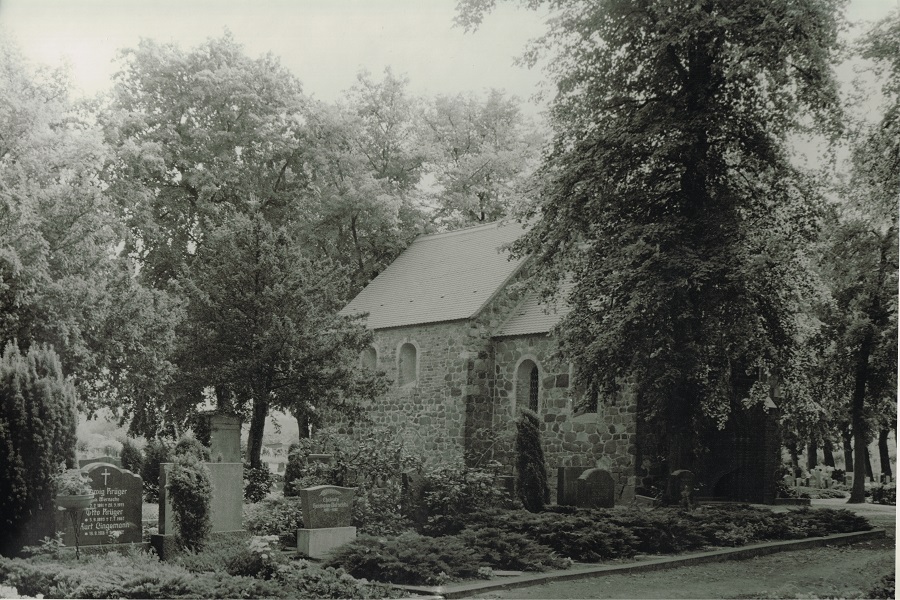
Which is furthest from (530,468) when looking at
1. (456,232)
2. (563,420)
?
(456,232)

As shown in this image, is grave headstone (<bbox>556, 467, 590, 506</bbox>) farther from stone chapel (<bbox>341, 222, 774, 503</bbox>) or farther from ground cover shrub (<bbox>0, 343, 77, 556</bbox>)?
ground cover shrub (<bbox>0, 343, 77, 556</bbox>)

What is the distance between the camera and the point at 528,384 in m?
21.2

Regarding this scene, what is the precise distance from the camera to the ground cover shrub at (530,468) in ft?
53.1

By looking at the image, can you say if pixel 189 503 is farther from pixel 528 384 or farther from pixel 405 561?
pixel 528 384

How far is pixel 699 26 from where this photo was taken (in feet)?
43.7

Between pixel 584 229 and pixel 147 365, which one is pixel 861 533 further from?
pixel 147 365

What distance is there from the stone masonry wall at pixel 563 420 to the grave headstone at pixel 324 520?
6293 mm

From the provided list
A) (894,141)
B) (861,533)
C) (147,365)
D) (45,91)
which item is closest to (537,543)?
(861,533)

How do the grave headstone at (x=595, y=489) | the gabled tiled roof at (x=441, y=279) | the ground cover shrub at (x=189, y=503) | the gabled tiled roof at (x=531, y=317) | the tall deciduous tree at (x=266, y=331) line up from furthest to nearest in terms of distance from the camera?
1. the gabled tiled roof at (x=441, y=279)
2. the gabled tiled roof at (x=531, y=317)
3. the tall deciduous tree at (x=266, y=331)
4. the grave headstone at (x=595, y=489)
5. the ground cover shrub at (x=189, y=503)

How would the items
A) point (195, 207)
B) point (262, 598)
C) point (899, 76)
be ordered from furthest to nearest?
1. point (195, 207)
2. point (899, 76)
3. point (262, 598)

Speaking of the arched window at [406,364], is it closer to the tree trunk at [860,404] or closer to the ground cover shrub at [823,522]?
the ground cover shrub at [823,522]

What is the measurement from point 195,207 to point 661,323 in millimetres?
15934

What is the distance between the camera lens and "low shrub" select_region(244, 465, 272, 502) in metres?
17.8

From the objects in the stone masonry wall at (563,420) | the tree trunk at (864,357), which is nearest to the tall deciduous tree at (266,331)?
the stone masonry wall at (563,420)
